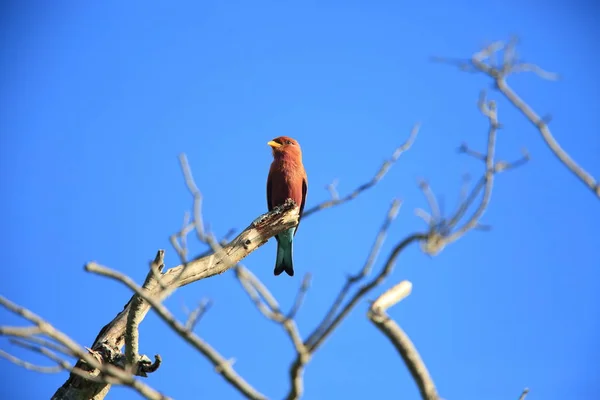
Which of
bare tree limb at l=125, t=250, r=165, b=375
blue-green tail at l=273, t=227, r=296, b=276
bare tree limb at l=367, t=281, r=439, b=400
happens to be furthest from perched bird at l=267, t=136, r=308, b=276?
bare tree limb at l=367, t=281, r=439, b=400

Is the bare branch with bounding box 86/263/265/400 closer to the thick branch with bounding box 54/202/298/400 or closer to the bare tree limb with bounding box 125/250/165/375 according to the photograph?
the thick branch with bounding box 54/202/298/400

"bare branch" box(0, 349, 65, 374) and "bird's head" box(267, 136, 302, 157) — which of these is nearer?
"bare branch" box(0, 349, 65, 374)

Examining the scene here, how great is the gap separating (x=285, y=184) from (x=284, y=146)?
75cm

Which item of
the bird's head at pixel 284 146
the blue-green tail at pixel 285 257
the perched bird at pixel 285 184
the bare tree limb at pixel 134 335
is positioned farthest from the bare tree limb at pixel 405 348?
the bird's head at pixel 284 146

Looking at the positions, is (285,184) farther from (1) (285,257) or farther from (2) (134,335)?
(2) (134,335)

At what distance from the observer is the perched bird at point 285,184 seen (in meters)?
7.70

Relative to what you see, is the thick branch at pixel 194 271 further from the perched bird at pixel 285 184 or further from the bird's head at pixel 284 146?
the bird's head at pixel 284 146

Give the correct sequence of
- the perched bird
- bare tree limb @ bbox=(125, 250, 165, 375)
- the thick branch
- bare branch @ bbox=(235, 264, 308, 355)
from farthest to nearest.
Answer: the perched bird < the thick branch < bare tree limb @ bbox=(125, 250, 165, 375) < bare branch @ bbox=(235, 264, 308, 355)

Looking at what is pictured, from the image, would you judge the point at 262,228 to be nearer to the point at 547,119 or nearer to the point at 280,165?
the point at 280,165

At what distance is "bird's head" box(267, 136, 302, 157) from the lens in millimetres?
8172

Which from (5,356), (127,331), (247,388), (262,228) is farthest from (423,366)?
(262,228)

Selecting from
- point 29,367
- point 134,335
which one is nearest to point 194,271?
point 134,335

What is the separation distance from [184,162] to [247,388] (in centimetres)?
96

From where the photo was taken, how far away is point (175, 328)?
2.38 m
